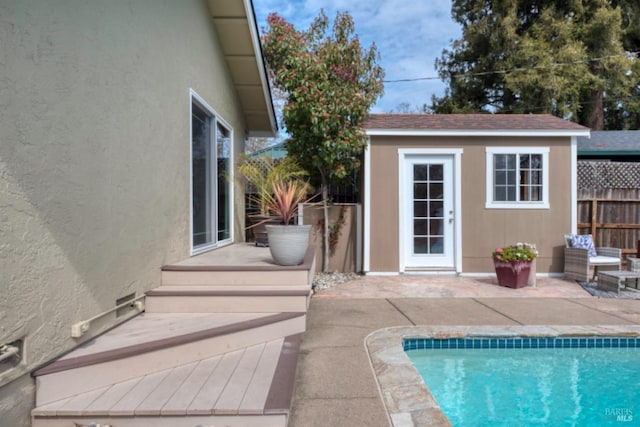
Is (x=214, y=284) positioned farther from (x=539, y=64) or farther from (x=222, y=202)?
(x=539, y=64)

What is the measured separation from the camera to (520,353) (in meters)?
3.50

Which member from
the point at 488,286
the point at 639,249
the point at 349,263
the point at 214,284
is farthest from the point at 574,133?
the point at 214,284

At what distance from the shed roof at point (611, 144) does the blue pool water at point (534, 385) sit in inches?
338

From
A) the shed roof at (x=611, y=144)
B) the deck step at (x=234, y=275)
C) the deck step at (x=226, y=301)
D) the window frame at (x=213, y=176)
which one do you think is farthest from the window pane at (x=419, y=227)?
the shed roof at (x=611, y=144)

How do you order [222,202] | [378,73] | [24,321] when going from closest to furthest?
[24,321]
[222,202]
[378,73]

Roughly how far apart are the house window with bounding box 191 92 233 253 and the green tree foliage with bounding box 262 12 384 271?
132 cm

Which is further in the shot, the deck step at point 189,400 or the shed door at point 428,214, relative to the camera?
the shed door at point 428,214

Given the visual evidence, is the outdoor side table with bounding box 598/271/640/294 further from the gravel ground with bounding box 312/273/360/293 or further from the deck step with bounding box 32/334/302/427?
the deck step with bounding box 32/334/302/427

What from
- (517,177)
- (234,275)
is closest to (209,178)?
(234,275)

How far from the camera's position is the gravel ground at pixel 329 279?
6.00m

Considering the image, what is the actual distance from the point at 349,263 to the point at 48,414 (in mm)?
5387

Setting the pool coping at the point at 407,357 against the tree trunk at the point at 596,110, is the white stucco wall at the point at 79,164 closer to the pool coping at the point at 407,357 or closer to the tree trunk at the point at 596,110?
the pool coping at the point at 407,357

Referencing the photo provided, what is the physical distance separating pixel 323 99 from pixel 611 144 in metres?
9.23

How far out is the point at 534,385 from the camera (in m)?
3.07
